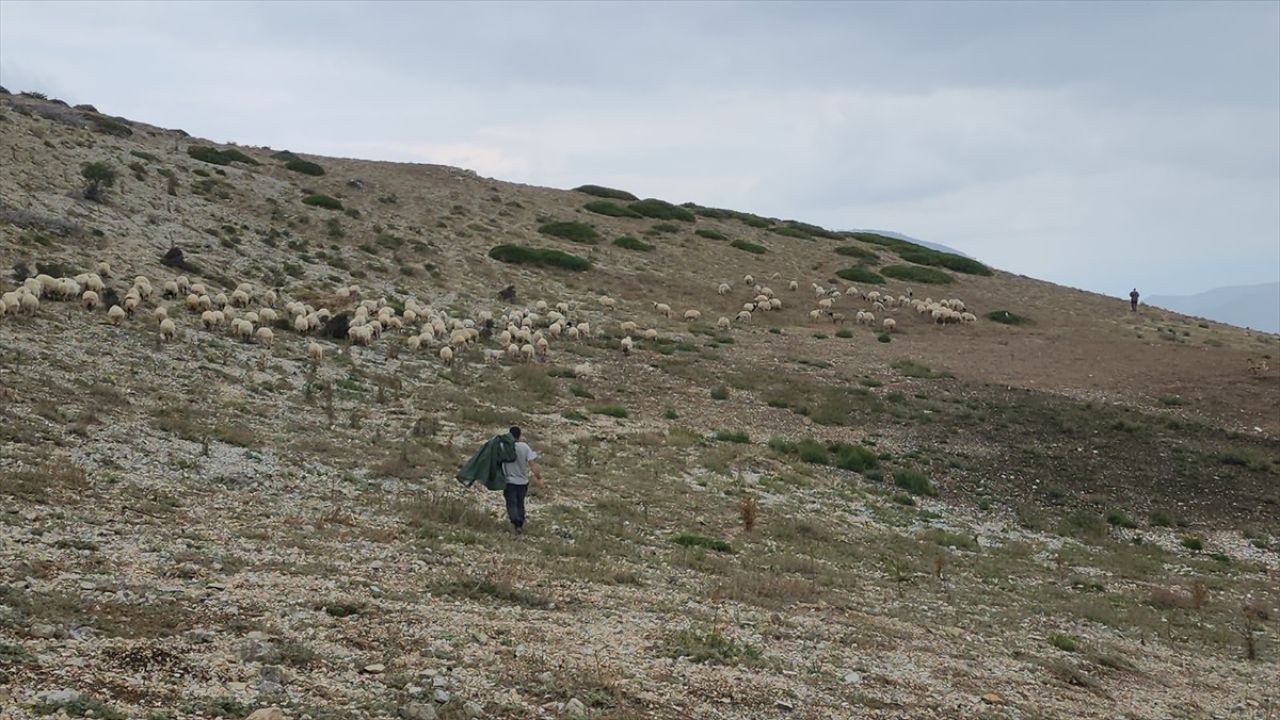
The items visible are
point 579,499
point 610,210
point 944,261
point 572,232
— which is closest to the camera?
point 579,499

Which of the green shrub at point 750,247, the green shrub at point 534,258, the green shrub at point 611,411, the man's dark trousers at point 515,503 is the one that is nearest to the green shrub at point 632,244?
the green shrub at point 534,258

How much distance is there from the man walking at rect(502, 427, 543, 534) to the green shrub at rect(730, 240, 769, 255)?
51.5 metres

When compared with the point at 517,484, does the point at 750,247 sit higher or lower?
higher

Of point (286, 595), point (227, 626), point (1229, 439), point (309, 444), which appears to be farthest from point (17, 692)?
point (1229, 439)

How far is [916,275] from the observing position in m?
65.6

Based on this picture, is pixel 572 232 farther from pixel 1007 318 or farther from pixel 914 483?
pixel 914 483

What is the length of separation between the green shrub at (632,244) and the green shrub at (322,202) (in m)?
17.9

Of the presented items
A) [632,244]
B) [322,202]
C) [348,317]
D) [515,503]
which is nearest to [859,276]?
[632,244]

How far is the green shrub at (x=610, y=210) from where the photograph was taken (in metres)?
71.9

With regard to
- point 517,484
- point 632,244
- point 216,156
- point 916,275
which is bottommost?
point 517,484

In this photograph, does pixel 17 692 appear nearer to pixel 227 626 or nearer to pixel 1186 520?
pixel 227 626

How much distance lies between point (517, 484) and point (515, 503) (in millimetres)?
356

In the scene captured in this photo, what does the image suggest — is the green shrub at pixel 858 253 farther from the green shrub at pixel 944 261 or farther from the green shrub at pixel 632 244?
the green shrub at pixel 632 244

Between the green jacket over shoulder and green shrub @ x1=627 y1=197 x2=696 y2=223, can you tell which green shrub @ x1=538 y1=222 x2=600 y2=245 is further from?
the green jacket over shoulder
